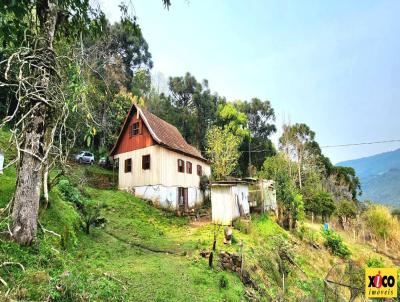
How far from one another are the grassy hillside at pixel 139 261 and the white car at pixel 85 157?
11.8 metres

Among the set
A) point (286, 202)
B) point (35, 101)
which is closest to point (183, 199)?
point (286, 202)

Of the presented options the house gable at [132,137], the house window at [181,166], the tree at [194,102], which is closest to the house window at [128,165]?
the house gable at [132,137]

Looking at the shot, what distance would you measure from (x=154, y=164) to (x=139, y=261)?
43.4ft

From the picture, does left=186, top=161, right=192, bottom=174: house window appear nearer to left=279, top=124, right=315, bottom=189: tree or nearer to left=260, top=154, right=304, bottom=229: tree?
left=260, top=154, right=304, bottom=229: tree

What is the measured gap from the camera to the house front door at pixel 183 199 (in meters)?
22.7

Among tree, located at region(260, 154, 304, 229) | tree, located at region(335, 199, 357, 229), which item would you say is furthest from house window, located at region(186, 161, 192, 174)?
tree, located at region(335, 199, 357, 229)

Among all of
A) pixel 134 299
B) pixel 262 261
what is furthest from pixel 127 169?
pixel 134 299

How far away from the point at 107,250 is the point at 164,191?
12.3 metres

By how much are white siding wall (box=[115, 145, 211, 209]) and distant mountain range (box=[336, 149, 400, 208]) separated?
43304 mm

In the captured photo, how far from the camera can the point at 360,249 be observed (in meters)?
21.9

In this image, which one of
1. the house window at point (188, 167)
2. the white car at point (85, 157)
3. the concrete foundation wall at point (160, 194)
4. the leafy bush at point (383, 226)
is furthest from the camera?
the white car at point (85, 157)

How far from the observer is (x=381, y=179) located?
124 meters

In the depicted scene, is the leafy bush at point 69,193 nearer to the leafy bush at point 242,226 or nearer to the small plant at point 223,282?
the small plant at point 223,282

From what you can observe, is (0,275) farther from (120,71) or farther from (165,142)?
(120,71)
